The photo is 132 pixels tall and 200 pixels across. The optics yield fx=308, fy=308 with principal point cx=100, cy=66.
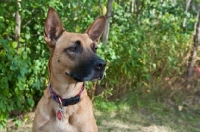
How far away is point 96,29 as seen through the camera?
125 inches

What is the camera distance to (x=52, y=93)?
2.79 m

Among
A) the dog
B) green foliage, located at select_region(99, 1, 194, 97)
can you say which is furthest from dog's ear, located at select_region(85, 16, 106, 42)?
green foliage, located at select_region(99, 1, 194, 97)

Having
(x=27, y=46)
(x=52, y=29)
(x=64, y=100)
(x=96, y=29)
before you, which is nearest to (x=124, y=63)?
(x=27, y=46)

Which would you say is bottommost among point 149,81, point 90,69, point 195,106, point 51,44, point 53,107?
point 195,106

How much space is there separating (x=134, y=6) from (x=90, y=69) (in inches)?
140

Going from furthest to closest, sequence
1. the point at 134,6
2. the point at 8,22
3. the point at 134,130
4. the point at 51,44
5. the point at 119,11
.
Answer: the point at 134,6 < the point at 119,11 < the point at 134,130 < the point at 8,22 < the point at 51,44

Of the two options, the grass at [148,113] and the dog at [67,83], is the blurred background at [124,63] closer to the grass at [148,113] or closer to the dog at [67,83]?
the grass at [148,113]

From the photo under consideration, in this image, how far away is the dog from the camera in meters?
2.69

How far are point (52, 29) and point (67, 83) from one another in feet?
1.78

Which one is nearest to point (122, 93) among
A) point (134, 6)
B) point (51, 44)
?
point (134, 6)

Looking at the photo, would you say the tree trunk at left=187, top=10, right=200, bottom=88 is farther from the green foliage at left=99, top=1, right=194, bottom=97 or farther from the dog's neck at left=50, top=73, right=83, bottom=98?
the dog's neck at left=50, top=73, right=83, bottom=98

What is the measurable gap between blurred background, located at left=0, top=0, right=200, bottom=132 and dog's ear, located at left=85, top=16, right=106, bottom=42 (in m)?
0.71

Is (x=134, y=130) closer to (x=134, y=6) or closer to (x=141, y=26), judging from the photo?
(x=141, y=26)

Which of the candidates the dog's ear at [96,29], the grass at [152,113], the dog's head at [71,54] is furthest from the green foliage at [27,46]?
the grass at [152,113]
